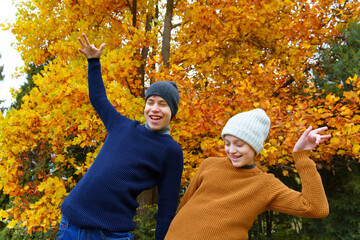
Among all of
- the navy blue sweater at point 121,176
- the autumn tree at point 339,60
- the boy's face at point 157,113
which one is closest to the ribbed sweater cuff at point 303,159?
the navy blue sweater at point 121,176

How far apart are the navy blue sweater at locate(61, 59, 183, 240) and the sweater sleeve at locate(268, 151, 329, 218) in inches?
26.7

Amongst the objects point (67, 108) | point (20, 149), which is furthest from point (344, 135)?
point (20, 149)

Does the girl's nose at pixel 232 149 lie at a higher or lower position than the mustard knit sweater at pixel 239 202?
higher

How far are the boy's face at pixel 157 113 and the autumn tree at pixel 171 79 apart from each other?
106 centimetres

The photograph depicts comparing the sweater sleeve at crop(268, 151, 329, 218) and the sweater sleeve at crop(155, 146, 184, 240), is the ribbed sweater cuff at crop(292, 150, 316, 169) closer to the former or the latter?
the sweater sleeve at crop(268, 151, 329, 218)

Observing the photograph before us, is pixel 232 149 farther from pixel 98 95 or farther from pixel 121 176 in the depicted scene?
pixel 98 95

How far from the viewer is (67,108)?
3326mm

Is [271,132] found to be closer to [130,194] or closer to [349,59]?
[130,194]

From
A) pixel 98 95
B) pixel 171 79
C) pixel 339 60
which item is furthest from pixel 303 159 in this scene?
pixel 339 60

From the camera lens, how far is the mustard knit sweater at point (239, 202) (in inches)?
63.9

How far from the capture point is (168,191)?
6.52 ft

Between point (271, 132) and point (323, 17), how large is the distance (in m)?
3.69

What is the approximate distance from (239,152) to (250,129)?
16cm

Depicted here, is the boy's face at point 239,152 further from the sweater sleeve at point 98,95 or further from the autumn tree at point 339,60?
the autumn tree at point 339,60
